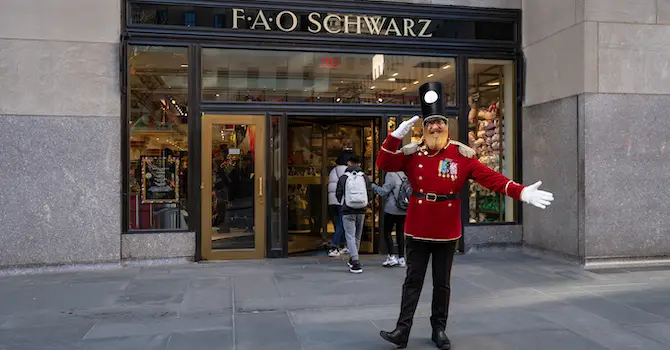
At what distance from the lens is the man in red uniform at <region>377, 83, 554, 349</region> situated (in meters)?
4.52

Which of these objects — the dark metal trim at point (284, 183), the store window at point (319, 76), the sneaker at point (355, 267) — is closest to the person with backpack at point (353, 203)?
the sneaker at point (355, 267)

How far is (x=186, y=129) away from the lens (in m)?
8.55

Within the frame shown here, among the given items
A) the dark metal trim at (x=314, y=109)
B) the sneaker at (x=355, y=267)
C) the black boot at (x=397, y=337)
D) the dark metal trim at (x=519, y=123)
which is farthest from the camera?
the dark metal trim at (x=519, y=123)

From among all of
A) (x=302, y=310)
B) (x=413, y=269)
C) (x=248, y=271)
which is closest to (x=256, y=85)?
(x=248, y=271)

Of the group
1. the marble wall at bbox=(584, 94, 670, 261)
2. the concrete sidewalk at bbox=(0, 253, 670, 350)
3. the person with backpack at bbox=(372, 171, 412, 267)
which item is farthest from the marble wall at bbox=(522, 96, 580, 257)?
the person with backpack at bbox=(372, 171, 412, 267)

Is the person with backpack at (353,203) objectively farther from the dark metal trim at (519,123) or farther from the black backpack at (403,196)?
the dark metal trim at (519,123)

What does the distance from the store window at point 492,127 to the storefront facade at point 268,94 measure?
0.07 ft

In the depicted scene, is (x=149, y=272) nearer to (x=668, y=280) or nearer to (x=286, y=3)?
(x=286, y=3)

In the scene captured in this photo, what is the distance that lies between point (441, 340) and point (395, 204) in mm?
3506

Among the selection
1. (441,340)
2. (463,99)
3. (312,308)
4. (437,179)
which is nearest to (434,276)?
(441,340)

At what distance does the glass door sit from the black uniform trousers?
15.0 feet

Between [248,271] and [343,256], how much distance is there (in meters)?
2.02

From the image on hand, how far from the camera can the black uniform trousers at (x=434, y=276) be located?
4590mm

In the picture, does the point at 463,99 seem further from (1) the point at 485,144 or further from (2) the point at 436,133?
(2) the point at 436,133
